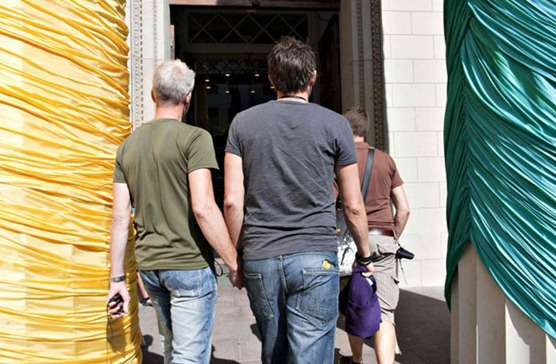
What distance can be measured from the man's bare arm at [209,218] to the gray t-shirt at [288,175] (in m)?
0.10

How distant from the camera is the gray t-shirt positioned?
6.57ft

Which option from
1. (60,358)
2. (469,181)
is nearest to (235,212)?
(60,358)

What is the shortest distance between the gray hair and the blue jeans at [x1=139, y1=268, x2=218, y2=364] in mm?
918

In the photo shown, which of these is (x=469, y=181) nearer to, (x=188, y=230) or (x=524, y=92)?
(x=524, y=92)

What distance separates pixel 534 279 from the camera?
2.39 metres

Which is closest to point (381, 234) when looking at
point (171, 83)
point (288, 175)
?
point (288, 175)

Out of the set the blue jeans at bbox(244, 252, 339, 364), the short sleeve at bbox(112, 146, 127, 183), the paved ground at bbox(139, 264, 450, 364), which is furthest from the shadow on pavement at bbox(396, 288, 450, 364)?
the short sleeve at bbox(112, 146, 127, 183)

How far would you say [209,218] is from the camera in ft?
6.91

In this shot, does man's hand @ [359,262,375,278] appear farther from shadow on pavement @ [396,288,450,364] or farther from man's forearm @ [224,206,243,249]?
shadow on pavement @ [396,288,450,364]

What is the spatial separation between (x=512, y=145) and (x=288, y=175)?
137cm

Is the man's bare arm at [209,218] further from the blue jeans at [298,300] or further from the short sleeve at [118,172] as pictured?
the short sleeve at [118,172]

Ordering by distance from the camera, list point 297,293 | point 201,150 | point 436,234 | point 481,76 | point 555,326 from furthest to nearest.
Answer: point 436,234 → point 481,76 → point 555,326 → point 201,150 → point 297,293

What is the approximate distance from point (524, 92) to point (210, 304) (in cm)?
209

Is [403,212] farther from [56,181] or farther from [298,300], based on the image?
[56,181]
